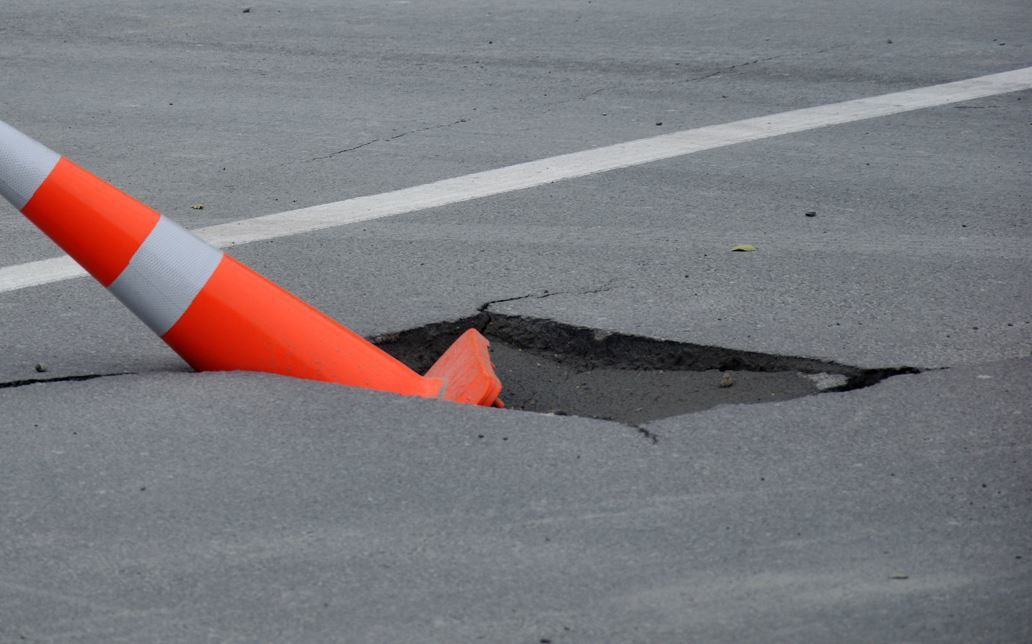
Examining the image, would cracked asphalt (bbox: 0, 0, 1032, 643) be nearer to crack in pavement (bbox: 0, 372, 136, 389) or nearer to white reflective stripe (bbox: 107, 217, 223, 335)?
crack in pavement (bbox: 0, 372, 136, 389)

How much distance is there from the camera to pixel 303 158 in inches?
302

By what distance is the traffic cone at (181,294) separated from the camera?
4582 mm

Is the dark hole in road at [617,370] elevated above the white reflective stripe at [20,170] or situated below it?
below

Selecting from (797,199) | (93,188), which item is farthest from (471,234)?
(93,188)

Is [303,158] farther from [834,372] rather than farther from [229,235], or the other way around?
[834,372]

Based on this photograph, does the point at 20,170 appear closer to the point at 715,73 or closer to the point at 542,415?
the point at 542,415

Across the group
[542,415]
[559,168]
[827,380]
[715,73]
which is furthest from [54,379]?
[715,73]

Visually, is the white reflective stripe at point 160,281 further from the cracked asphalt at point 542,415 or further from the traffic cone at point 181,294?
the cracked asphalt at point 542,415

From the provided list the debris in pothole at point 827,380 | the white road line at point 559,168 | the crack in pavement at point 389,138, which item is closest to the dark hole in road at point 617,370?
the debris in pothole at point 827,380

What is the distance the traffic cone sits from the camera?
458 cm

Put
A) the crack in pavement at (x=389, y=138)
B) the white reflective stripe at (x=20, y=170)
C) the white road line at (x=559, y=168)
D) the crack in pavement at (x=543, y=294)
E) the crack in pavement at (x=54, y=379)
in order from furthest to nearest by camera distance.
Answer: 1. the crack in pavement at (x=389, y=138)
2. the white road line at (x=559, y=168)
3. the crack in pavement at (x=543, y=294)
4. the crack in pavement at (x=54, y=379)
5. the white reflective stripe at (x=20, y=170)

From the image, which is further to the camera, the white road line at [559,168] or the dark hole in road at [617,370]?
the white road line at [559,168]

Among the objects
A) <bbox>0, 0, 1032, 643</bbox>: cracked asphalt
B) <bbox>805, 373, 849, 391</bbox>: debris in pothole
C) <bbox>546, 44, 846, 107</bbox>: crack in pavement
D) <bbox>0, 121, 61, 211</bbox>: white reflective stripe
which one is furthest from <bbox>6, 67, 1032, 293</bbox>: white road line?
<bbox>805, 373, 849, 391</bbox>: debris in pothole

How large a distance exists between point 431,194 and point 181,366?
93.0 inches
